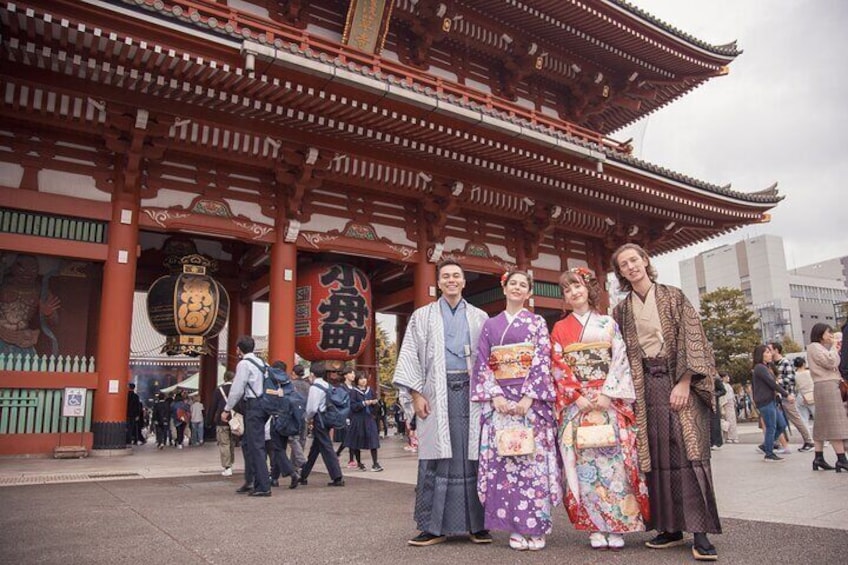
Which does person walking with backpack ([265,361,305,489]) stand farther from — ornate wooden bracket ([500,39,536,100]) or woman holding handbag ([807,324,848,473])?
ornate wooden bracket ([500,39,536,100])

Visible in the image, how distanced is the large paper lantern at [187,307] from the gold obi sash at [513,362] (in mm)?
8017

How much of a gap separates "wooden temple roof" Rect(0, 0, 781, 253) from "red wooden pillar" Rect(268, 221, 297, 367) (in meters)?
1.34

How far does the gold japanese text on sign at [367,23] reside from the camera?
11625 millimetres

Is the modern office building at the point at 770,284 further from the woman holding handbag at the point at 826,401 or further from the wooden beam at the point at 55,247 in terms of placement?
the wooden beam at the point at 55,247

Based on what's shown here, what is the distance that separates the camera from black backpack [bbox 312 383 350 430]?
7757mm

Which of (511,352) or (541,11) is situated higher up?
(541,11)

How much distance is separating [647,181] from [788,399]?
5697mm

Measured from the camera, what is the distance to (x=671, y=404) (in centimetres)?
368

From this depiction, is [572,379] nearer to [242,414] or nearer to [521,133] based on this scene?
[242,414]

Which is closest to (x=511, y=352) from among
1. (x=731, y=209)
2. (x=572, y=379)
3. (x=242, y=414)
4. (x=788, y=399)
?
(x=572, y=379)

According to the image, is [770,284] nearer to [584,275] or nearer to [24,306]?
[24,306]

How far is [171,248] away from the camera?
38.8 ft

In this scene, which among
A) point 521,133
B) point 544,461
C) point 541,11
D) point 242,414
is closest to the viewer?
point 544,461

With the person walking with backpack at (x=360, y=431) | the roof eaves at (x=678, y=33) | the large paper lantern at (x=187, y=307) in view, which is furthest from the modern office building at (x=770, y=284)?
the large paper lantern at (x=187, y=307)
